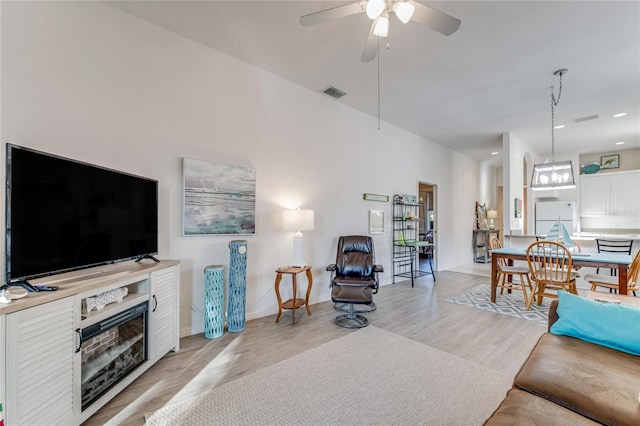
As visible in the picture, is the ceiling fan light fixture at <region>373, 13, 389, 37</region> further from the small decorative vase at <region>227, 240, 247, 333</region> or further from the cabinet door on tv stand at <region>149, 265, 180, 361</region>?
the cabinet door on tv stand at <region>149, 265, 180, 361</region>

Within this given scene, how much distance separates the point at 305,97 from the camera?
3.96 m

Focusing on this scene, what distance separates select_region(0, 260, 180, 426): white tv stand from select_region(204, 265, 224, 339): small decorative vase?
773 mm

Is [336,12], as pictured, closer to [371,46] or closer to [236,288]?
A: [371,46]

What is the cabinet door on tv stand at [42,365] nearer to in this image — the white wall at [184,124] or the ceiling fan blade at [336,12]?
the white wall at [184,124]

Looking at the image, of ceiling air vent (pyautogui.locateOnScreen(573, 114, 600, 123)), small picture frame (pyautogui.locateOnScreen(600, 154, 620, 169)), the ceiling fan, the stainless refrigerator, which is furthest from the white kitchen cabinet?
the ceiling fan

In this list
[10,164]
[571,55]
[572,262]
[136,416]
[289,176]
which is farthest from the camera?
[289,176]

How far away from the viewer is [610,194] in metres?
6.62

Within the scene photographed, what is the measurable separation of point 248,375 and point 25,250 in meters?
1.66

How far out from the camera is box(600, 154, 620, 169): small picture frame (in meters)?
6.96

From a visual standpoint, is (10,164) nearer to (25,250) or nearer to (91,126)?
(25,250)

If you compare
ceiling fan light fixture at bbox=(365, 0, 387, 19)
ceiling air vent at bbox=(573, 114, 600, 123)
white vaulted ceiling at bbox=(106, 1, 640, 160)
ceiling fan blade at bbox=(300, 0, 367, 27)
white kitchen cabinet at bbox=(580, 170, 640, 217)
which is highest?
white vaulted ceiling at bbox=(106, 1, 640, 160)

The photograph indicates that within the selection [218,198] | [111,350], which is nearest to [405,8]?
[218,198]

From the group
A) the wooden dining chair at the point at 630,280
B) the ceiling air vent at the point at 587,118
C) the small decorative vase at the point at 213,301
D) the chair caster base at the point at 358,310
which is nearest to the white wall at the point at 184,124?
the small decorative vase at the point at 213,301

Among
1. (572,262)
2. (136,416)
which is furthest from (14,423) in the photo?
(572,262)
